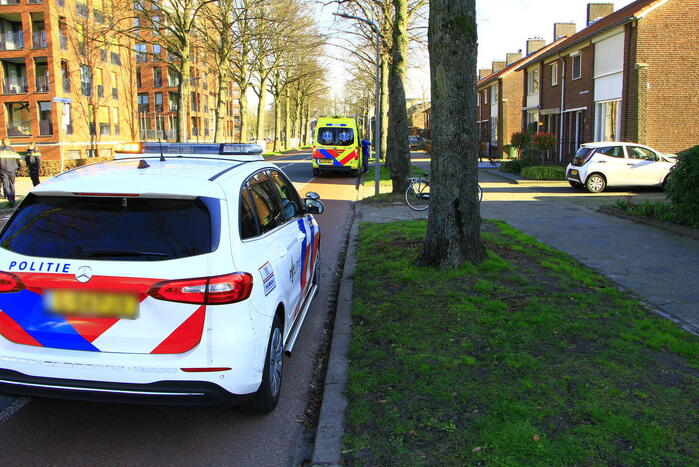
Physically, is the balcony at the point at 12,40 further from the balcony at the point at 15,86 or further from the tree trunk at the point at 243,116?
the tree trunk at the point at 243,116

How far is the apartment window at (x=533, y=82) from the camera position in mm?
35594

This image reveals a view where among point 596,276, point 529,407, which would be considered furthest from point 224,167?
point 596,276

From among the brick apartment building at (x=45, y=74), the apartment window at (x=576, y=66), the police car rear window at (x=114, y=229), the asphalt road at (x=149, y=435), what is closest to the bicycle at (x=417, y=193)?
the asphalt road at (x=149, y=435)

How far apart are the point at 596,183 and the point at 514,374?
52.8 ft

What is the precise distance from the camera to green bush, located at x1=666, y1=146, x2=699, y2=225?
33.7 feet

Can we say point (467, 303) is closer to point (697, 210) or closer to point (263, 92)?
point (697, 210)

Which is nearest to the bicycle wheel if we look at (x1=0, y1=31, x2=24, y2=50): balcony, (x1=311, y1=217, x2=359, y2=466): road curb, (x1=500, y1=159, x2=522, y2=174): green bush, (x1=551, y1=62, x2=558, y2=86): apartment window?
(x1=311, y1=217, x2=359, y2=466): road curb

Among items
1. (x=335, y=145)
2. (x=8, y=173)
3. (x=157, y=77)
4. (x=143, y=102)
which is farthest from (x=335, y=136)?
(x=143, y=102)

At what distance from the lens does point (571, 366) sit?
442 centimetres

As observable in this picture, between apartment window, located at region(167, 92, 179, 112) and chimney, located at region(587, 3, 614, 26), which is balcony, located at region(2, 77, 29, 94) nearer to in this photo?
apartment window, located at region(167, 92, 179, 112)

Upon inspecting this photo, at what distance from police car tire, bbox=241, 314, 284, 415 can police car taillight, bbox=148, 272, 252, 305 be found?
0.60 m

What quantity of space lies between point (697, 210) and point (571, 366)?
24.5 ft

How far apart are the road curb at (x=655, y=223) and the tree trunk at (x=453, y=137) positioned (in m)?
5.17

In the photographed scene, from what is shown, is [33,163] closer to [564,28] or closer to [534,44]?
[564,28]
